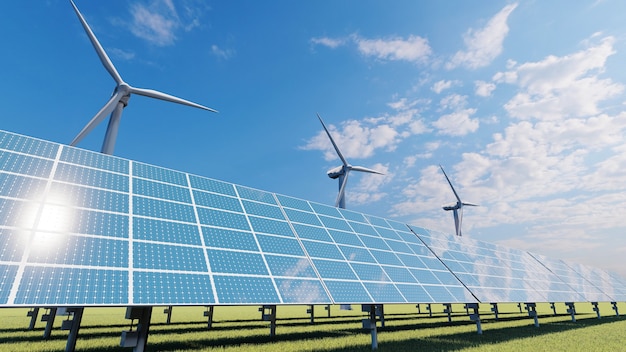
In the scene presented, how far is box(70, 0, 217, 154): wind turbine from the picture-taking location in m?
22.3

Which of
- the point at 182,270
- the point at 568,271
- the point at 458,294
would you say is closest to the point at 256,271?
→ the point at 182,270

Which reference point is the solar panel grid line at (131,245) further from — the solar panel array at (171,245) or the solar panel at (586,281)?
the solar panel at (586,281)

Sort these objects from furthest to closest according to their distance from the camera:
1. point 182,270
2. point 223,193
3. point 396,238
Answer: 1. point 396,238
2. point 223,193
3. point 182,270

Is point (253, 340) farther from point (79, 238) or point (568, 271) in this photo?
point (568, 271)

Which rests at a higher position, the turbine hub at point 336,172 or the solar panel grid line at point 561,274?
the turbine hub at point 336,172

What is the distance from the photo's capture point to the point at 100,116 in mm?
23203

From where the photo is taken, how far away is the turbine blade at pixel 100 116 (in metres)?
22.3

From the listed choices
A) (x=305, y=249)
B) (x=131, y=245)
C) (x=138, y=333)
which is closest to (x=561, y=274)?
(x=305, y=249)

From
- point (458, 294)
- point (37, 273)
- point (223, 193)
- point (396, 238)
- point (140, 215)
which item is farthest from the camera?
point (396, 238)

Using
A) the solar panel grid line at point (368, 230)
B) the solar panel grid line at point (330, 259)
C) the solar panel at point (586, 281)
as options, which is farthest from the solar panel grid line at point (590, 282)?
the solar panel grid line at point (330, 259)

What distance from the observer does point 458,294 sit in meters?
19.6

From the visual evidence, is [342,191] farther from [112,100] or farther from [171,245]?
[171,245]

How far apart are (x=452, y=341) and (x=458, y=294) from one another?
3.06m

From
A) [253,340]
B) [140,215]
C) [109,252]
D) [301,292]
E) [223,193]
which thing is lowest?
[253,340]
